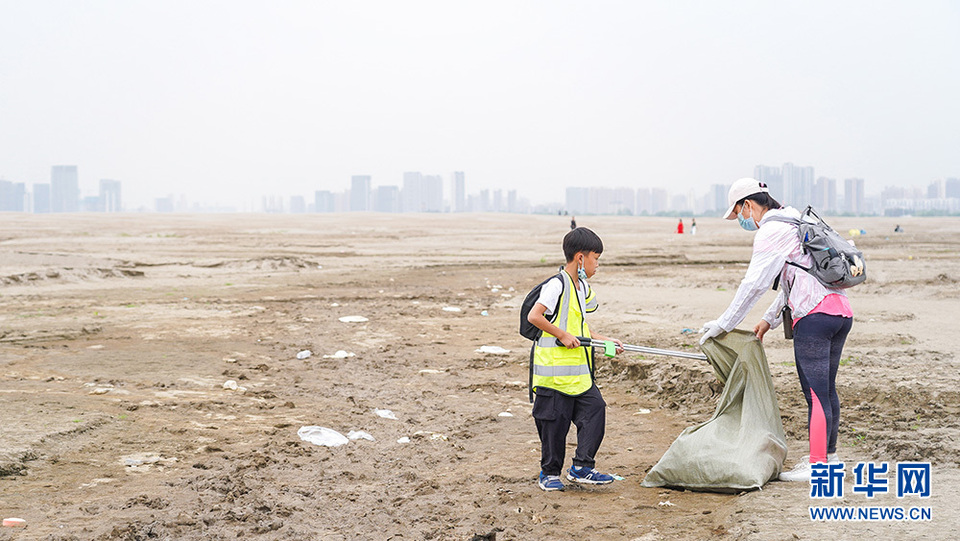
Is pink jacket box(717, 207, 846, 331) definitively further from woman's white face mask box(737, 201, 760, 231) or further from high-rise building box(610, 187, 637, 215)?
high-rise building box(610, 187, 637, 215)

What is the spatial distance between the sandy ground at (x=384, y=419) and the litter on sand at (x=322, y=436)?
152 millimetres

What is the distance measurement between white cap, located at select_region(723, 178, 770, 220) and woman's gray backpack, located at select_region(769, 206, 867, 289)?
0.86 feet

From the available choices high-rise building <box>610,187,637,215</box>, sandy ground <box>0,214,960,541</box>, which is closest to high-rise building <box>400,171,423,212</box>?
high-rise building <box>610,187,637,215</box>

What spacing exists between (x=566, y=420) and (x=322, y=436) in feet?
7.98

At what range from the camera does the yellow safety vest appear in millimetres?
4746

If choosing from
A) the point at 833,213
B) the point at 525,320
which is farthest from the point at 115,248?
the point at 833,213

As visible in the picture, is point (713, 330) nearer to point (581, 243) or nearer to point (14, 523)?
point (581, 243)

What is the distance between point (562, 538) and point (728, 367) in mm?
1522

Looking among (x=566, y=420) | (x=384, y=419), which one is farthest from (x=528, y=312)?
(x=384, y=419)

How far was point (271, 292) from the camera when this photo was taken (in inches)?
659

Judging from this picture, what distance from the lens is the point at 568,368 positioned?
4.79m

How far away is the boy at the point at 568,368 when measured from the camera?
4.71 m

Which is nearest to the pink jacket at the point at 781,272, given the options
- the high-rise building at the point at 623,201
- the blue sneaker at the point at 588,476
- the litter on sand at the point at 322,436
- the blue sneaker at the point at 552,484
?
the blue sneaker at the point at 588,476

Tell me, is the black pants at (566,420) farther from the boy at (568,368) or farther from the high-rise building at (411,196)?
the high-rise building at (411,196)
